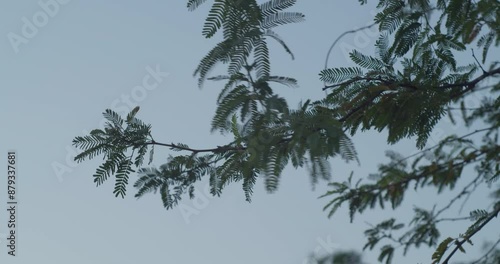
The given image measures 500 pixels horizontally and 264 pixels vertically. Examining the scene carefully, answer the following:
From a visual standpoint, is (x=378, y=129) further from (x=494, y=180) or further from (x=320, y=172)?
(x=320, y=172)

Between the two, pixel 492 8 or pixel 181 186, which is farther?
pixel 181 186

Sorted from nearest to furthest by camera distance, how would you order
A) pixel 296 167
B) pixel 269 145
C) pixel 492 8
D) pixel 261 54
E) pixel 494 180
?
pixel 261 54, pixel 269 145, pixel 296 167, pixel 492 8, pixel 494 180

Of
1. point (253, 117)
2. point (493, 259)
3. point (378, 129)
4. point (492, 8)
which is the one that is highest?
point (492, 8)

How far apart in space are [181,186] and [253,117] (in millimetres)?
1768

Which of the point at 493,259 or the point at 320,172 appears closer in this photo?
the point at 320,172

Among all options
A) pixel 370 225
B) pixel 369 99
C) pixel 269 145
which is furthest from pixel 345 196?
pixel 269 145

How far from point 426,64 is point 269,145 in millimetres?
1739

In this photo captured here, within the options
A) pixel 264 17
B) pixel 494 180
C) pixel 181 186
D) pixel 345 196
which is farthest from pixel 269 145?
pixel 494 180

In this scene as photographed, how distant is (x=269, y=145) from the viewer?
11.3ft

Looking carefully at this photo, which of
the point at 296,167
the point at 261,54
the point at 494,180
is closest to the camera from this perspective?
the point at 261,54

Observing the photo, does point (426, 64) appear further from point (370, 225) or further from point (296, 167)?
point (296, 167)

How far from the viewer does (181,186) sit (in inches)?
192

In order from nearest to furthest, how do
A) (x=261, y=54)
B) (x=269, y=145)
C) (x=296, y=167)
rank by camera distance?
(x=261, y=54), (x=269, y=145), (x=296, y=167)

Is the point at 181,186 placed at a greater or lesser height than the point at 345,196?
greater
